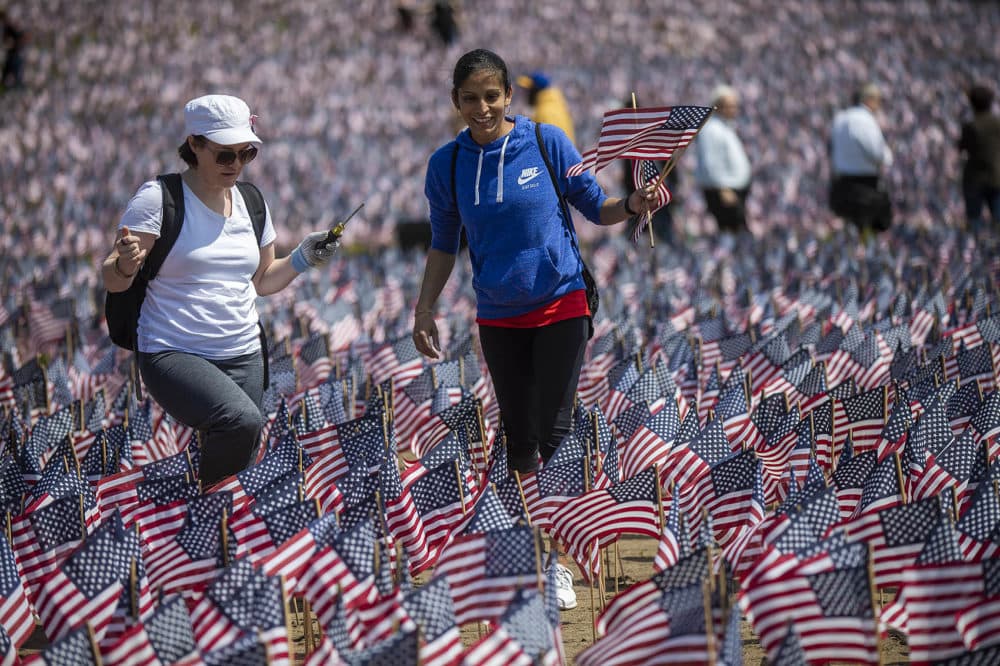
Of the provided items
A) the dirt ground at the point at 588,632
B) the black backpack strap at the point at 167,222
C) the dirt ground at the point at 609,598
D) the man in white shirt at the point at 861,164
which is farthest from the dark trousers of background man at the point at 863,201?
the black backpack strap at the point at 167,222

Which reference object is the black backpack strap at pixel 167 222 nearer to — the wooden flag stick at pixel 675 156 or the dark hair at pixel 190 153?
the dark hair at pixel 190 153

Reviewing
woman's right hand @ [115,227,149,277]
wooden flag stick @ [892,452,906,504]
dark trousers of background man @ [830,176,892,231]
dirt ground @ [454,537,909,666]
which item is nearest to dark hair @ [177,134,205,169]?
woman's right hand @ [115,227,149,277]

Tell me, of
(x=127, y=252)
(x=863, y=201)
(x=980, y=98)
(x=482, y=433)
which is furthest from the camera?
(x=863, y=201)

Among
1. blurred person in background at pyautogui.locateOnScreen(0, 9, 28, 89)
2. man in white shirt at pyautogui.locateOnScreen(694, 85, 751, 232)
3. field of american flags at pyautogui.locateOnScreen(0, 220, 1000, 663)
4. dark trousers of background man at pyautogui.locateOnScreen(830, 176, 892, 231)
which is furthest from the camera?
blurred person in background at pyautogui.locateOnScreen(0, 9, 28, 89)

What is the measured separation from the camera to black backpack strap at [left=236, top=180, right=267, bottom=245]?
6068 millimetres

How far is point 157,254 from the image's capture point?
18.9 ft

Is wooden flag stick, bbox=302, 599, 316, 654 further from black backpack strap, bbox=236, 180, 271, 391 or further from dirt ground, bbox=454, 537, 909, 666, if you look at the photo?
black backpack strap, bbox=236, 180, 271, 391

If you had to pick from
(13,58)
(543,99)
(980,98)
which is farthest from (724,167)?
(13,58)

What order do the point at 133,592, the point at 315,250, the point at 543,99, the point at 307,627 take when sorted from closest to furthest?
the point at 133,592 < the point at 307,627 < the point at 315,250 < the point at 543,99

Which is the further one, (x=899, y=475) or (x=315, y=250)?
(x=315, y=250)

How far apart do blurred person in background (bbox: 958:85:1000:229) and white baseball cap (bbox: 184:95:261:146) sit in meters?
10.5

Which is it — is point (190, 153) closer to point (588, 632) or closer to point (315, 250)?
point (315, 250)

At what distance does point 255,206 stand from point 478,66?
1170mm

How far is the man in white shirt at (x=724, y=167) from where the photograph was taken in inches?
572
